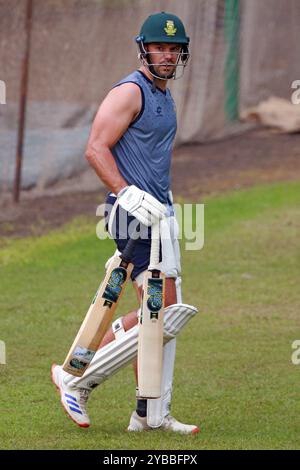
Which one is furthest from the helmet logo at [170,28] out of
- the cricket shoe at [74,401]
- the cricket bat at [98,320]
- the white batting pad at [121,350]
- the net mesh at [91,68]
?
the net mesh at [91,68]

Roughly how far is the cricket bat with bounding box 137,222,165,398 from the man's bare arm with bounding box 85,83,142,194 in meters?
0.32

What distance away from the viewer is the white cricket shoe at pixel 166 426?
6227mm

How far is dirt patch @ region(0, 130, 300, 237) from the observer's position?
42.9 feet

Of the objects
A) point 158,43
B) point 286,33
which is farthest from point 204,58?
point 158,43

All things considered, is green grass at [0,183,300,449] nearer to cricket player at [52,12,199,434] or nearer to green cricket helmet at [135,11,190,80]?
cricket player at [52,12,199,434]

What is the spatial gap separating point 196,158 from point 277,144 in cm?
168

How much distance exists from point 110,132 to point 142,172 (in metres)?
0.30

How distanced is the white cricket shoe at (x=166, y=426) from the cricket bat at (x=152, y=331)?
38cm

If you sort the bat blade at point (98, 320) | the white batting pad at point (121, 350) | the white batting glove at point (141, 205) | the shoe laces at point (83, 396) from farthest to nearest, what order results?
the shoe laces at point (83, 396)
the white batting pad at point (121, 350)
the bat blade at point (98, 320)
the white batting glove at point (141, 205)

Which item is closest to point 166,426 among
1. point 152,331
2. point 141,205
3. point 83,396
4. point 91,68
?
point 83,396

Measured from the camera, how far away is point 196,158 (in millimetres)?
17422

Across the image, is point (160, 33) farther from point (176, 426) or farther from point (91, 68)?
point (91, 68)

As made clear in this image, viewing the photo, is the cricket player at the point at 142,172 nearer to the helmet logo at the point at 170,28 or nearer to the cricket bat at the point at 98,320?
the helmet logo at the point at 170,28
